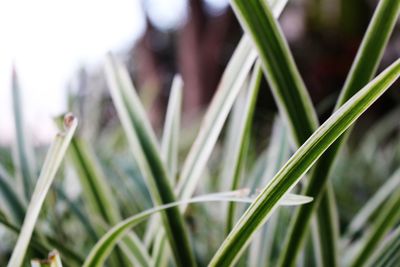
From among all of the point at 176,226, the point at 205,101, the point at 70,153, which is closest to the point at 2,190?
the point at 70,153

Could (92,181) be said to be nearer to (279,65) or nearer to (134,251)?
(134,251)

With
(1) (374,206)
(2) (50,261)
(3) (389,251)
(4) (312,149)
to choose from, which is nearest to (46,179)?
(2) (50,261)

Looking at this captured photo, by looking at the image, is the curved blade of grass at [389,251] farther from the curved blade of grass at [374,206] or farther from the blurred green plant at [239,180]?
the curved blade of grass at [374,206]

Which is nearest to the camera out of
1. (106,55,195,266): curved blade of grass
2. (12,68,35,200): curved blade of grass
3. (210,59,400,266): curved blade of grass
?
(210,59,400,266): curved blade of grass

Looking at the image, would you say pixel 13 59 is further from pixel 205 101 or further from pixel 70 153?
pixel 205 101

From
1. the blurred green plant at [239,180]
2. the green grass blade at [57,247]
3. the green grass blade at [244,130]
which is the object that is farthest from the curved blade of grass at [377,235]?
the green grass blade at [57,247]

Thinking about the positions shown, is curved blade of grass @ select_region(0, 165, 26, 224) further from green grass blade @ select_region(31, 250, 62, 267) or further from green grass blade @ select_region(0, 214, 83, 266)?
green grass blade @ select_region(31, 250, 62, 267)

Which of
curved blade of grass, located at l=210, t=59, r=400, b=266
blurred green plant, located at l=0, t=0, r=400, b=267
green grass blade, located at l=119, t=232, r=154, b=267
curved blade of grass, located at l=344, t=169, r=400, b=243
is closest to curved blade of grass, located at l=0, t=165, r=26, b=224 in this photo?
blurred green plant, located at l=0, t=0, r=400, b=267
